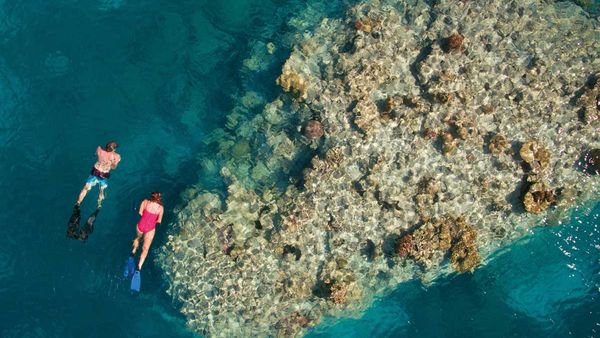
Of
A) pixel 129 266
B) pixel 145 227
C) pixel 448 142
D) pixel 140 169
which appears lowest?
pixel 129 266


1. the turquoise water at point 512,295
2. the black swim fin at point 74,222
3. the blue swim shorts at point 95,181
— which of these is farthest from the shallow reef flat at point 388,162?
the black swim fin at point 74,222

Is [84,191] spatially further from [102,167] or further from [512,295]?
[512,295]

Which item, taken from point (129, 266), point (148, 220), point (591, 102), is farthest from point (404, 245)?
point (129, 266)

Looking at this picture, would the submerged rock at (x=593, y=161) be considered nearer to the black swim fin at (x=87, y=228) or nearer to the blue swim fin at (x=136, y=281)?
the blue swim fin at (x=136, y=281)

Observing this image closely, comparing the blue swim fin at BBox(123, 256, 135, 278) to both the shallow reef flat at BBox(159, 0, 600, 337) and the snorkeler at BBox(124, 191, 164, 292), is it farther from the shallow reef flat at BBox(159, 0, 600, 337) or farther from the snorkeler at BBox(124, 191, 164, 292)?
the shallow reef flat at BBox(159, 0, 600, 337)

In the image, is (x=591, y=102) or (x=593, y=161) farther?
(x=593, y=161)

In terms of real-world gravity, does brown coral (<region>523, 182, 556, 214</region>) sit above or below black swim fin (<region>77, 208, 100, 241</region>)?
above

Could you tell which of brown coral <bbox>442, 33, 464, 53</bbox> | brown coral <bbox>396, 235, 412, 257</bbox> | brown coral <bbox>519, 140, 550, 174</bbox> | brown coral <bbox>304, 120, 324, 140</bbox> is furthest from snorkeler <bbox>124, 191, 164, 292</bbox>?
brown coral <bbox>519, 140, 550, 174</bbox>

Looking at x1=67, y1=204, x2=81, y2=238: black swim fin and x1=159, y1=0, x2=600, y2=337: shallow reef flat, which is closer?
x1=159, y1=0, x2=600, y2=337: shallow reef flat
